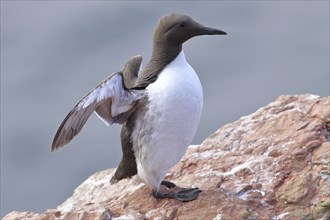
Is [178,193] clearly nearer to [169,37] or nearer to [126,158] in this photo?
[126,158]

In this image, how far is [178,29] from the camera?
930 centimetres

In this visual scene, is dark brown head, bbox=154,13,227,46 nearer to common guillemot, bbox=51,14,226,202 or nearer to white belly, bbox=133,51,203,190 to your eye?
common guillemot, bbox=51,14,226,202

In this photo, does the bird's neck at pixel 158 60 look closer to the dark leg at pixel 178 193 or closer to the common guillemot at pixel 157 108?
the common guillemot at pixel 157 108

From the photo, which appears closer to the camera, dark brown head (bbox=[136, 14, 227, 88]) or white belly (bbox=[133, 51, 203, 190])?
white belly (bbox=[133, 51, 203, 190])

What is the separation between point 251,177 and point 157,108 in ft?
4.07

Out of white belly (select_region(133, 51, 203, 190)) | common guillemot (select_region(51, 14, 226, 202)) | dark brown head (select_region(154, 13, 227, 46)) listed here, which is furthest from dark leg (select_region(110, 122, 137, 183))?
dark brown head (select_region(154, 13, 227, 46))

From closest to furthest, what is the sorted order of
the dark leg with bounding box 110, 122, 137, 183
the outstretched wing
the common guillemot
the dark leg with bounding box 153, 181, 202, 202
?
1. the outstretched wing
2. the common guillemot
3. the dark leg with bounding box 153, 181, 202, 202
4. the dark leg with bounding box 110, 122, 137, 183

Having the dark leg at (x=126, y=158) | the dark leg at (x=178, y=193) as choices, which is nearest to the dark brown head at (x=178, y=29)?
the dark leg at (x=126, y=158)

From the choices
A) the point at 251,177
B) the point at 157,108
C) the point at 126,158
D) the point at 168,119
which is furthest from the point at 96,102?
the point at 251,177

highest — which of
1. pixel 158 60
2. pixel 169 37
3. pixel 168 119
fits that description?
pixel 169 37

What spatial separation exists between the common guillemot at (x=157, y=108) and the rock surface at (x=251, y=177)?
26 cm

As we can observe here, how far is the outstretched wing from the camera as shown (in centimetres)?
898

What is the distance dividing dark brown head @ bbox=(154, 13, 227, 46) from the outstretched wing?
0.59m

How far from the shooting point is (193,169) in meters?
10.3
